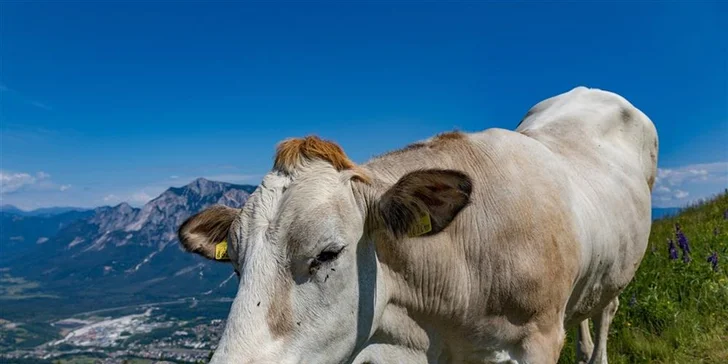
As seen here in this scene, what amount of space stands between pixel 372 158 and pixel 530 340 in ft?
6.21

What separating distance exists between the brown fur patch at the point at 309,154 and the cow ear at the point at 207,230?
0.67 meters

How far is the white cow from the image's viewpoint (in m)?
2.85

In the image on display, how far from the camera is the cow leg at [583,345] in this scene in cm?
670

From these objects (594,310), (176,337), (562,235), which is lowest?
(176,337)

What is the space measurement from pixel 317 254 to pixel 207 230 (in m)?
1.30

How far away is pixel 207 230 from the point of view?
3.85 m

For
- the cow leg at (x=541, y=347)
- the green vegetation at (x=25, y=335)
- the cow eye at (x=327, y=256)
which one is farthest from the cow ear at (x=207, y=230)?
the green vegetation at (x=25, y=335)

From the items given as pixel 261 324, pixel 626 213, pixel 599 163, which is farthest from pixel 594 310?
pixel 261 324

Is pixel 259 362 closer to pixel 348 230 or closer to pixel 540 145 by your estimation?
pixel 348 230

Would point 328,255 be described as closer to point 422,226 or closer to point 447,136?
point 422,226

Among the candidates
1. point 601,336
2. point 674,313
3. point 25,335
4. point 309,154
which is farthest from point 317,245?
point 25,335

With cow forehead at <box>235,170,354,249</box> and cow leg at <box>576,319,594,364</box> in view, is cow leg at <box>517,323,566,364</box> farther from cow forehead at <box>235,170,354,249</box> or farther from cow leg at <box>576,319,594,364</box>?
cow leg at <box>576,319,594,364</box>

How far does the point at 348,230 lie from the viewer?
3092 mm

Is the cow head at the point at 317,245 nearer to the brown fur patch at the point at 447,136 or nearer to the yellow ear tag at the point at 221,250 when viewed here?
the yellow ear tag at the point at 221,250
